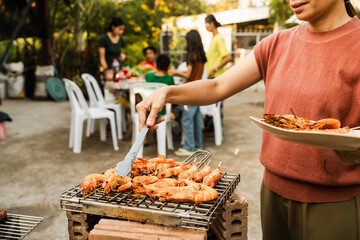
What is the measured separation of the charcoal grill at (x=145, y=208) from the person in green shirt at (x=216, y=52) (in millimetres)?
4747

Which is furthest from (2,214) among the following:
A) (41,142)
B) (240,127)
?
(240,127)

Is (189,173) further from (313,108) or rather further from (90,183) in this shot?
(313,108)

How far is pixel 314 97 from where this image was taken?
4.84 ft

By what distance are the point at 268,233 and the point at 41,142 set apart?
599 cm

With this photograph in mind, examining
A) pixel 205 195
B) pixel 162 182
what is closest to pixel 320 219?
pixel 205 195

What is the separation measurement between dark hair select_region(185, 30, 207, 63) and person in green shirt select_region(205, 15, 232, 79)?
60 centimetres

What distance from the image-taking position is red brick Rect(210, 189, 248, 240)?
75.0 inches

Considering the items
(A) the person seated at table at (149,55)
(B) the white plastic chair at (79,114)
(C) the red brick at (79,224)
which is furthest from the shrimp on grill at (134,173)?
(A) the person seated at table at (149,55)

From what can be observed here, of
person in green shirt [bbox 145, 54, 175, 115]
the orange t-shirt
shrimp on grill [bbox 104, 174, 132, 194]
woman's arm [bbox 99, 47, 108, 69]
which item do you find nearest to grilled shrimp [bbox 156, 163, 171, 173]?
shrimp on grill [bbox 104, 174, 132, 194]

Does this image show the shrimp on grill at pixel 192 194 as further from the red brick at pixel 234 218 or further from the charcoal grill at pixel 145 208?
the red brick at pixel 234 218

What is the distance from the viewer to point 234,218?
1.93m

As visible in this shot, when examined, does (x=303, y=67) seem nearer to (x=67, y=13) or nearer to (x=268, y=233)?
(x=268, y=233)

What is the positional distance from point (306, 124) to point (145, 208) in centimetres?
81

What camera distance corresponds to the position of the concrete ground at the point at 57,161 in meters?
4.00
